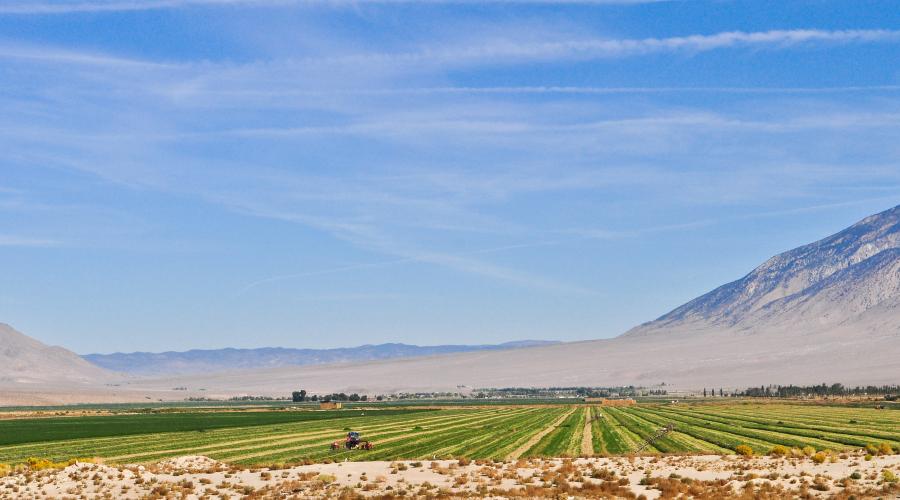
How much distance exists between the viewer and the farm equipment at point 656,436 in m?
63.7

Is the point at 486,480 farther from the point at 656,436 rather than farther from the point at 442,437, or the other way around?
the point at 656,436

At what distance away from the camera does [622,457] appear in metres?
51.4

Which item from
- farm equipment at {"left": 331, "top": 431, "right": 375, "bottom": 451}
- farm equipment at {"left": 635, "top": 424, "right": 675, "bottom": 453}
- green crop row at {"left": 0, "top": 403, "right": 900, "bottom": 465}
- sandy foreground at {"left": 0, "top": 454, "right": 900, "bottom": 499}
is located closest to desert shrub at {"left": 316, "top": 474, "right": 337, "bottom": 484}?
sandy foreground at {"left": 0, "top": 454, "right": 900, "bottom": 499}

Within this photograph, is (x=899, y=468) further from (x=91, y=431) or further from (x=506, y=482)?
(x=91, y=431)

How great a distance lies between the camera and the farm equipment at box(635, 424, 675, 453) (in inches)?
2507

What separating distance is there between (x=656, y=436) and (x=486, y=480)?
116 feet

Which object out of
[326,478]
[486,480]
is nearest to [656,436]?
[486,480]

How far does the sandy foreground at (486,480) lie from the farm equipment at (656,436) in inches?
617

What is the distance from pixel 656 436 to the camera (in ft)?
240

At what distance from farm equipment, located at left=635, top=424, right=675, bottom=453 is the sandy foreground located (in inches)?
617

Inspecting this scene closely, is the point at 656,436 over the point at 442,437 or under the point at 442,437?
under

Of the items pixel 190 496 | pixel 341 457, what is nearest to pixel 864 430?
pixel 341 457

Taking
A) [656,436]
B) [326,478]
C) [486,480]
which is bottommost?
[486,480]

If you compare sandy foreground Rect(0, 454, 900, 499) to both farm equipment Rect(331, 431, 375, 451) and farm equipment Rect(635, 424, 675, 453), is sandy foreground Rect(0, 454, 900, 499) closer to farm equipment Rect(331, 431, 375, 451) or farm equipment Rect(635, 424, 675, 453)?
farm equipment Rect(331, 431, 375, 451)
